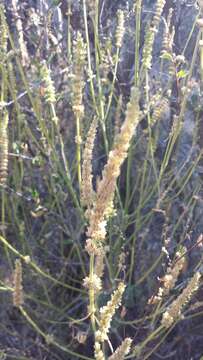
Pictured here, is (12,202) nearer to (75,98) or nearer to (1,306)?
(1,306)

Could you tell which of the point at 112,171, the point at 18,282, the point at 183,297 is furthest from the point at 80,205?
the point at 112,171

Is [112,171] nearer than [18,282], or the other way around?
[112,171]

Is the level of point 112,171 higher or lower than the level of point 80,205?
higher

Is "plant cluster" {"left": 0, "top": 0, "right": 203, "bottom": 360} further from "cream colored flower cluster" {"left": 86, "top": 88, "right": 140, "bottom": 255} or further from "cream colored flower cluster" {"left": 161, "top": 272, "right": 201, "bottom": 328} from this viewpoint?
"cream colored flower cluster" {"left": 86, "top": 88, "right": 140, "bottom": 255}

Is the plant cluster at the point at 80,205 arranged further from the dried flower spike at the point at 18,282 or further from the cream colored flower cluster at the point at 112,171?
the cream colored flower cluster at the point at 112,171

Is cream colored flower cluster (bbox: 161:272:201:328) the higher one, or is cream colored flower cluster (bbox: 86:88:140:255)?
cream colored flower cluster (bbox: 86:88:140:255)

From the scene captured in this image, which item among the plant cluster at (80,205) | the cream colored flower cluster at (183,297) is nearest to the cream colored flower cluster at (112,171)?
the cream colored flower cluster at (183,297)

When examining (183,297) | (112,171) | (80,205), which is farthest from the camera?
(80,205)

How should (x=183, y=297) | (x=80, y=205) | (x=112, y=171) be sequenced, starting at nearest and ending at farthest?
(x=112, y=171)
(x=183, y=297)
(x=80, y=205)

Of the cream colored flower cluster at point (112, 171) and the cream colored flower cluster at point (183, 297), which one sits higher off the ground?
the cream colored flower cluster at point (112, 171)

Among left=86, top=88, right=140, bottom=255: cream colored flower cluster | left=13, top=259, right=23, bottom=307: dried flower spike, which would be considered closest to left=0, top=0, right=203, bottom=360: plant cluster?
left=13, top=259, right=23, bottom=307: dried flower spike

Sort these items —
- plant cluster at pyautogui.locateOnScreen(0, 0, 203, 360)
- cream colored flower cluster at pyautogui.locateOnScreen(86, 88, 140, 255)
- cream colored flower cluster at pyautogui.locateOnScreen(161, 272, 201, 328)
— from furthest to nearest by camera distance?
plant cluster at pyautogui.locateOnScreen(0, 0, 203, 360)
cream colored flower cluster at pyautogui.locateOnScreen(161, 272, 201, 328)
cream colored flower cluster at pyautogui.locateOnScreen(86, 88, 140, 255)

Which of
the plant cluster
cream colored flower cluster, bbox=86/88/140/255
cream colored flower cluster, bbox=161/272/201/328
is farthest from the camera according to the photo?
the plant cluster

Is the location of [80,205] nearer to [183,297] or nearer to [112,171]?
[183,297]
